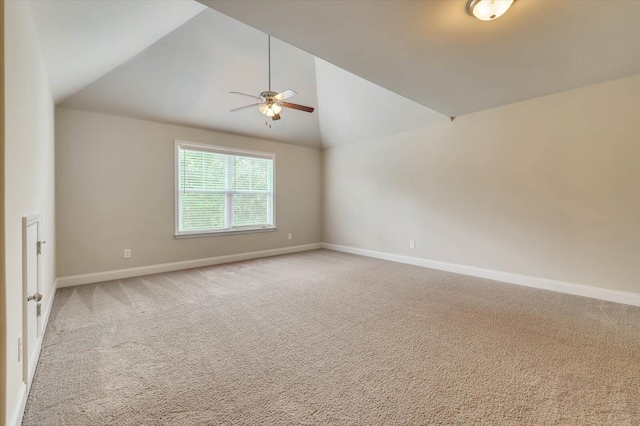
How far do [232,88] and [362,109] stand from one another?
2.23 metres

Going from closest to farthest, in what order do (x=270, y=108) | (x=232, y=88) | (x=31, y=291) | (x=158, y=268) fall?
(x=31, y=291) → (x=270, y=108) → (x=232, y=88) → (x=158, y=268)

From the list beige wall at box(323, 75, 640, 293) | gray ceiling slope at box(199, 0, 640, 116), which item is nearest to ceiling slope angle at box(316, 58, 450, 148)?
beige wall at box(323, 75, 640, 293)

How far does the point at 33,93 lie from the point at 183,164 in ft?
9.00

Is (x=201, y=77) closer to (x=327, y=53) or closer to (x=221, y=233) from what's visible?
Answer: (x=327, y=53)

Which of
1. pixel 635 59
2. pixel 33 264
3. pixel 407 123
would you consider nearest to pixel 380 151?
pixel 407 123

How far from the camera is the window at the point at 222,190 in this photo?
477 centimetres

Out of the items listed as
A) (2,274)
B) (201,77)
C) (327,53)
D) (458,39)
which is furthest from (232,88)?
(2,274)

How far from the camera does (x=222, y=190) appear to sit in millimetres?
5207

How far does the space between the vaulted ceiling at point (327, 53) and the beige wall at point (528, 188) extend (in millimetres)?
319

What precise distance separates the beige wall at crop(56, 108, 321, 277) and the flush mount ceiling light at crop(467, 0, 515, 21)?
169 inches

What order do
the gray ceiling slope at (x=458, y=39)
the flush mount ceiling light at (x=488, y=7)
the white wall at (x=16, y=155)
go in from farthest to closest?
the gray ceiling slope at (x=458, y=39), the flush mount ceiling light at (x=488, y=7), the white wall at (x=16, y=155)

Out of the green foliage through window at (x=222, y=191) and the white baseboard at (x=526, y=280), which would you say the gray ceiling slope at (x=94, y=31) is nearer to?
the green foliage through window at (x=222, y=191)

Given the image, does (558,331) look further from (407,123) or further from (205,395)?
(407,123)

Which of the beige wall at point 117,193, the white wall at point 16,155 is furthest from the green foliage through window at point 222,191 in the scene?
the white wall at point 16,155
